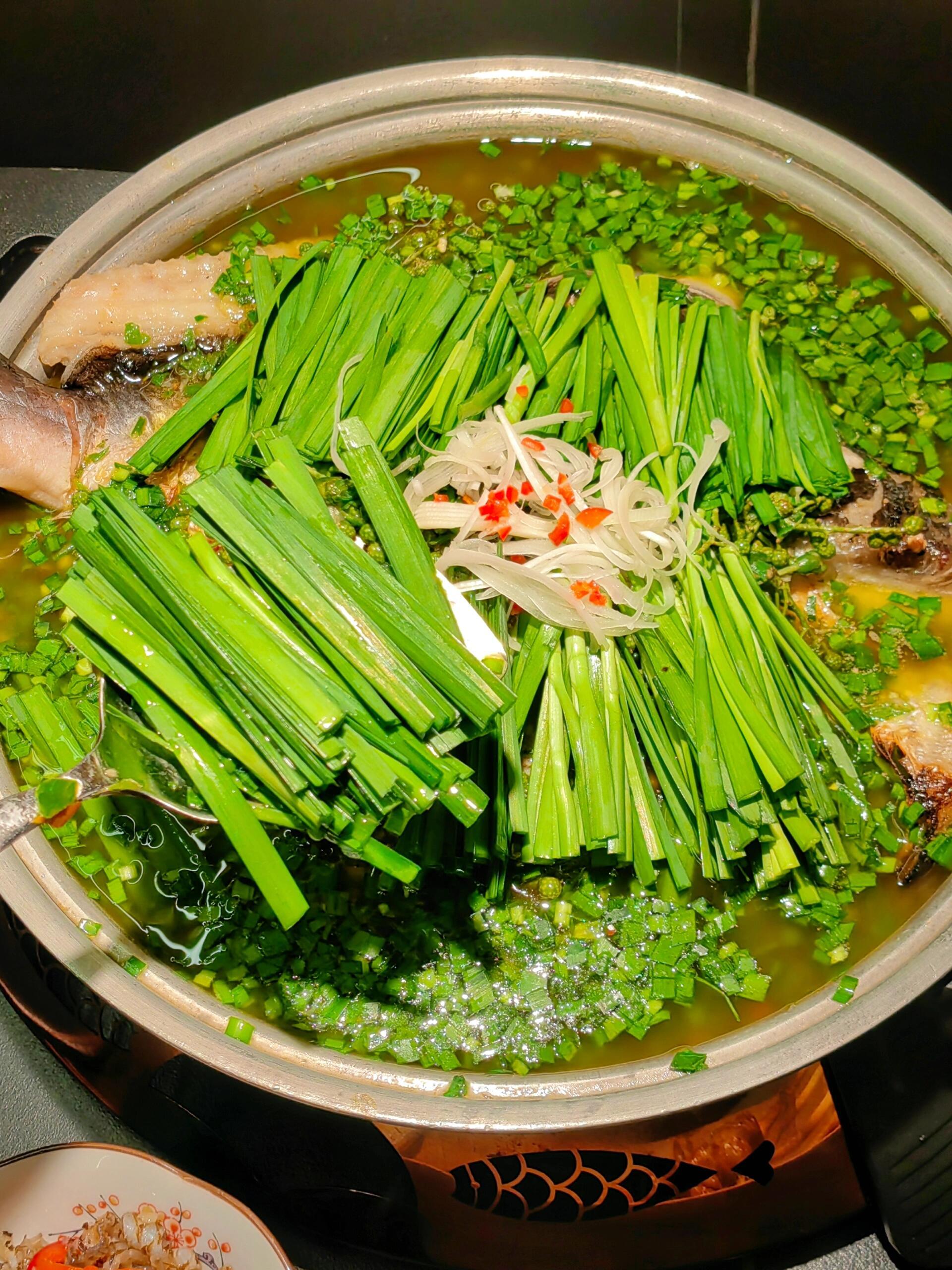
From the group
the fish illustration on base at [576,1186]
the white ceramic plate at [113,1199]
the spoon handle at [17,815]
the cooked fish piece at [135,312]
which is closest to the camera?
the spoon handle at [17,815]

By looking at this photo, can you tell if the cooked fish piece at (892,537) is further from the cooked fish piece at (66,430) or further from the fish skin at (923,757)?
the cooked fish piece at (66,430)

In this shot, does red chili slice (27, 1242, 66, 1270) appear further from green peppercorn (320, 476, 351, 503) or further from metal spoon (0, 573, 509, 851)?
green peppercorn (320, 476, 351, 503)

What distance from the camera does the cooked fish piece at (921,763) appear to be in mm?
1711

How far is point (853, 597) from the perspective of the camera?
1859 millimetres

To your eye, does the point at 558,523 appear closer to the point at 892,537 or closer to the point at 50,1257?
the point at 892,537

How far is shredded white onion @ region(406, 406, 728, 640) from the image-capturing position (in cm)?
162

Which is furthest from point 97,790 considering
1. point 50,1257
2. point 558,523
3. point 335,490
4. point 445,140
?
point 445,140

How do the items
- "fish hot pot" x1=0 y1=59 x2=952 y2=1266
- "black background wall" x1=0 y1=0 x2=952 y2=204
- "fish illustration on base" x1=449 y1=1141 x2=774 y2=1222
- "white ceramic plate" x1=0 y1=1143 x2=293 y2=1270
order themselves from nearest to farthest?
"fish hot pot" x1=0 y1=59 x2=952 y2=1266, "white ceramic plate" x1=0 y1=1143 x2=293 y2=1270, "fish illustration on base" x1=449 y1=1141 x2=774 y2=1222, "black background wall" x1=0 y1=0 x2=952 y2=204

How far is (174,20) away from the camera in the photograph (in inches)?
95.3

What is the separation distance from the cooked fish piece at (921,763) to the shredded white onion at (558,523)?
501 millimetres

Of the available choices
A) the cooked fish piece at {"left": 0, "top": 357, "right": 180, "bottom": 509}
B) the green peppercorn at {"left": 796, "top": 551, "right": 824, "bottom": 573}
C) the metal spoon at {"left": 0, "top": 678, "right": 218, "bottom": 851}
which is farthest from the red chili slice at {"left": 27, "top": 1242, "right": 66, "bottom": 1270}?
the green peppercorn at {"left": 796, "top": 551, "right": 824, "bottom": 573}

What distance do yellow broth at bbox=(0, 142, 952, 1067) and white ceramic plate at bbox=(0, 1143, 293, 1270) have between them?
398 mm

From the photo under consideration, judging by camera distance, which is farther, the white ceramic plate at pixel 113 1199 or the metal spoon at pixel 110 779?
the white ceramic plate at pixel 113 1199

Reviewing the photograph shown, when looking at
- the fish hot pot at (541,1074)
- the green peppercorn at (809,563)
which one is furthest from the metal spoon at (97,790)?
the green peppercorn at (809,563)
